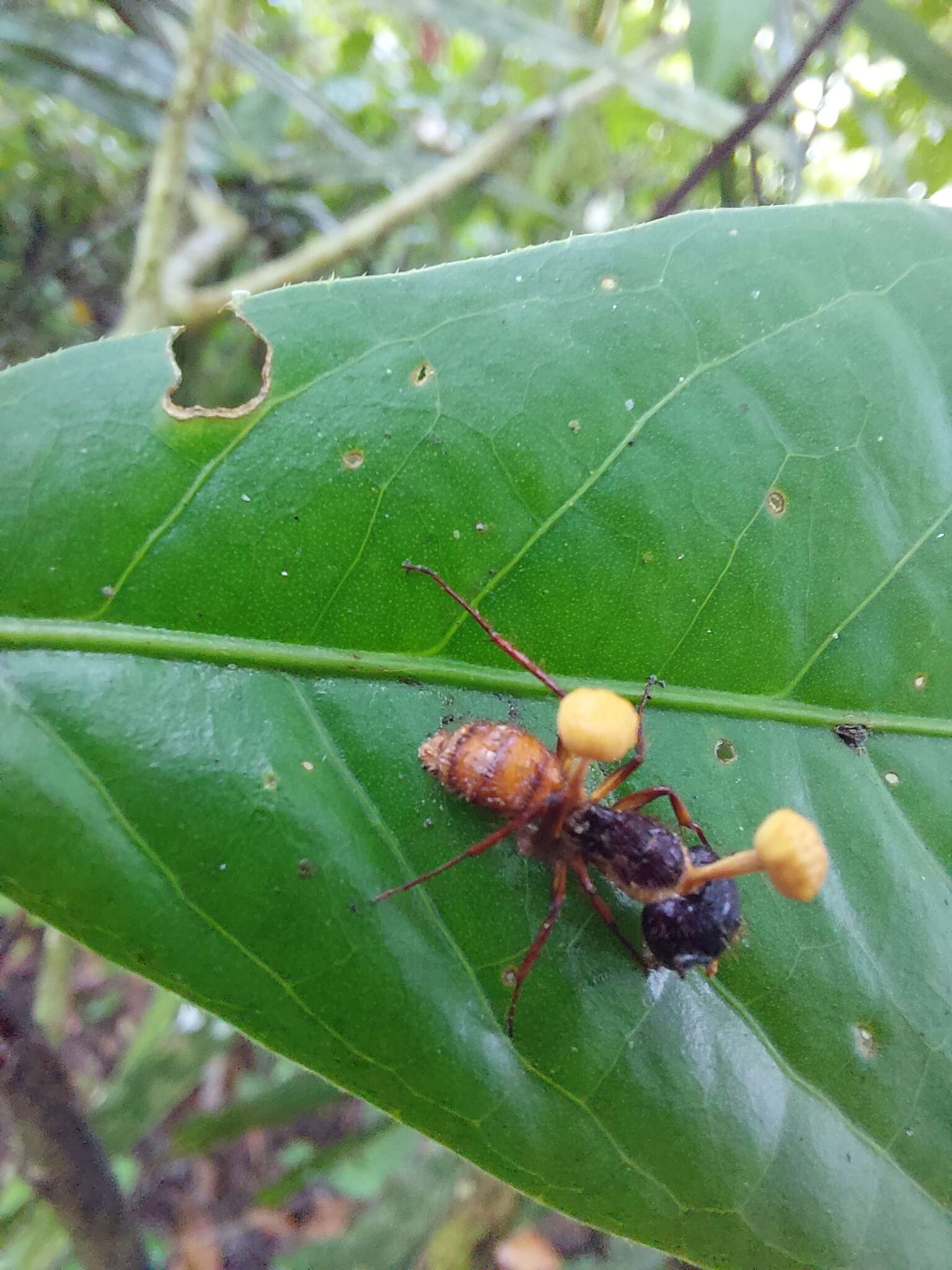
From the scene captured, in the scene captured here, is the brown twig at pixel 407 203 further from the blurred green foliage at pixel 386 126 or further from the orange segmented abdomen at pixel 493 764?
the orange segmented abdomen at pixel 493 764

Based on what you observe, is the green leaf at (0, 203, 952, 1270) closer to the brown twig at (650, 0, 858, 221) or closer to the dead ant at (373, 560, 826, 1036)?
the dead ant at (373, 560, 826, 1036)

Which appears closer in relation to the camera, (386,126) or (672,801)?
(672,801)

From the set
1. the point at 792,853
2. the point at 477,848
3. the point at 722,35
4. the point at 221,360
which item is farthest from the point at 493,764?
the point at 221,360

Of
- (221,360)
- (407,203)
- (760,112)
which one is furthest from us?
(221,360)

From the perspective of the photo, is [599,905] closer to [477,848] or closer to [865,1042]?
[477,848]

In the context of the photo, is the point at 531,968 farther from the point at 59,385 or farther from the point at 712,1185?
the point at 59,385

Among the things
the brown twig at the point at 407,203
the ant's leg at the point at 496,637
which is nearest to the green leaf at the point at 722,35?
the brown twig at the point at 407,203

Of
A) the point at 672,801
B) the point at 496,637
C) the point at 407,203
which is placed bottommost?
the point at 672,801

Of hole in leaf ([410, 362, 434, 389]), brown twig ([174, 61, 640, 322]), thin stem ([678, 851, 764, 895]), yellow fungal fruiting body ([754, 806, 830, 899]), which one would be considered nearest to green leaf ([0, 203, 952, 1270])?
hole in leaf ([410, 362, 434, 389])
